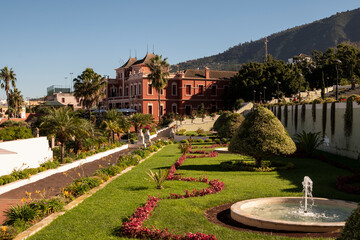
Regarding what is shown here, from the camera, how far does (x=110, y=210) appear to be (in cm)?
1021

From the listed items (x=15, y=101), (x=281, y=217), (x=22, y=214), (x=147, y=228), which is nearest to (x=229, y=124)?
(x=281, y=217)

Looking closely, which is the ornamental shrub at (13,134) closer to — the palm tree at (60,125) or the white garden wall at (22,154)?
the palm tree at (60,125)

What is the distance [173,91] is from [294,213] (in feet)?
175

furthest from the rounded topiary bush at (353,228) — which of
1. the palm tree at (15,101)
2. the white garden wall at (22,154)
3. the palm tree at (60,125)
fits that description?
the palm tree at (15,101)

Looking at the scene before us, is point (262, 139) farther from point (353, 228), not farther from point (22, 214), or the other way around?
point (353, 228)

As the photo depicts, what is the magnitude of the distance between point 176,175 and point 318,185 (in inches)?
230

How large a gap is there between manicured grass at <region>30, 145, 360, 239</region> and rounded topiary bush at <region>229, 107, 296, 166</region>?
1.04 meters

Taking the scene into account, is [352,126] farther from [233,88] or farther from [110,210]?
[233,88]

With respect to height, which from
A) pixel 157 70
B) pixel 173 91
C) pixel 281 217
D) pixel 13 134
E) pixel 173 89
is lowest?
pixel 281 217

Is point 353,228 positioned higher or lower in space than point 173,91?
lower

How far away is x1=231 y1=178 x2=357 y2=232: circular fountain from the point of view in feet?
27.3

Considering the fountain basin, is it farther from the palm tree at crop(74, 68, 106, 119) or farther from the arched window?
the arched window

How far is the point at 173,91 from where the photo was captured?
2467 inches

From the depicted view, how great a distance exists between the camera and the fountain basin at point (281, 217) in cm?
826
